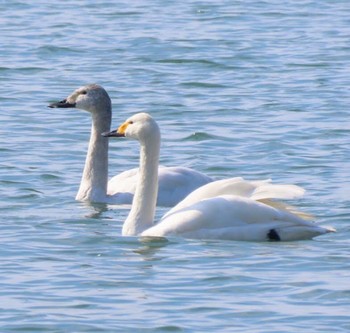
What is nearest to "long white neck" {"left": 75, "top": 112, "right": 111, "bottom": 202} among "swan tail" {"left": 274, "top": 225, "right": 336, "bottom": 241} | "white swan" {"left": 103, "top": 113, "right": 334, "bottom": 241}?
"white swan" {"left": 103, "top": 113, "right": 334, "bottom": 241}

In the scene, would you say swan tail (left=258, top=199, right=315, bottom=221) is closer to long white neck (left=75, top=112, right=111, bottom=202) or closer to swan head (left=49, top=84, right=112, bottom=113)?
long white neck (left=75, top=112, right=111, bottom=202)

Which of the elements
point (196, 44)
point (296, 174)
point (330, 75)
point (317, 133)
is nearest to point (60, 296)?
point (296, 174)

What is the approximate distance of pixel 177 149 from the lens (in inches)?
597

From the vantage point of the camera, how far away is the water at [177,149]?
9328 millimetres

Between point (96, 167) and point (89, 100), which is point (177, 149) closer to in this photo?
point (89, 100)

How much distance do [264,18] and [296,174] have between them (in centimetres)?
1131

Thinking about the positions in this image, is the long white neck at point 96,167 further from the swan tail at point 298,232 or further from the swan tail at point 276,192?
the swan tail at point 298,232

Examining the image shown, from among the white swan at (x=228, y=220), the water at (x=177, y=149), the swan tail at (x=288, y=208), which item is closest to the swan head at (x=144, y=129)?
the white swan at (x=228, y=220)

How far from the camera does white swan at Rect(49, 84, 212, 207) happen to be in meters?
12.9

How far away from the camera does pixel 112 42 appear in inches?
891

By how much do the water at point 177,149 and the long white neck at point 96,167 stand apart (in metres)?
0.16

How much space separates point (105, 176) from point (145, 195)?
6.99ft

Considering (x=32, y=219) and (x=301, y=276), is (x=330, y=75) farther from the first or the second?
(x=301, y=276)

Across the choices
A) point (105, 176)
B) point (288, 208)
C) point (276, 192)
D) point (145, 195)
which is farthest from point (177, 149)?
point (276, 192)
